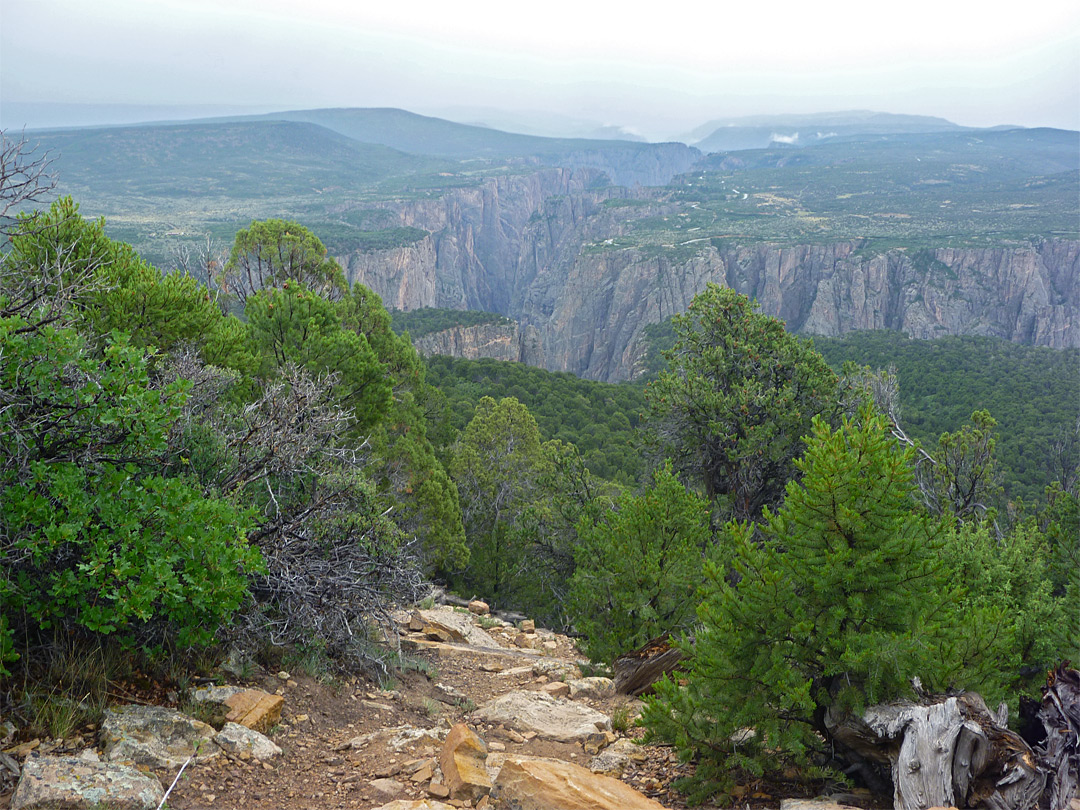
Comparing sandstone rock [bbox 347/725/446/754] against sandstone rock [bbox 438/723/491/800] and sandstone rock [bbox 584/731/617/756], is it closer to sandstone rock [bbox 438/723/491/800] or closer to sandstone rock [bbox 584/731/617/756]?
sandstone rock [bbox 438/723/491/800]

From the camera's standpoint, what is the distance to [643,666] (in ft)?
32.3

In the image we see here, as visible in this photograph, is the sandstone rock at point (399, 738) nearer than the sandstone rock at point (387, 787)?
No

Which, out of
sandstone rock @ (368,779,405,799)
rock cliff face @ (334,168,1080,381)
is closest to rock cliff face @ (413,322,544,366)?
rock cliff face @ (334,168,1080,381)

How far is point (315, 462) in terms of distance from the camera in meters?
9.55

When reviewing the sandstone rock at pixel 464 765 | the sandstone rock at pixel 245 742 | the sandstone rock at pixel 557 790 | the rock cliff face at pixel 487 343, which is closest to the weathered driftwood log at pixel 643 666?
the sandstone rock at pixel 464 765

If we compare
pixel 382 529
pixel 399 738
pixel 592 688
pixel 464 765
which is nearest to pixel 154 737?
pixel 399 738

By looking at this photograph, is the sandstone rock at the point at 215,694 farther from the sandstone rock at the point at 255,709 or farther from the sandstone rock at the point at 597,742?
the sandstone rock at the point at 597,742

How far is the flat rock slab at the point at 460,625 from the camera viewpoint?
1376cm

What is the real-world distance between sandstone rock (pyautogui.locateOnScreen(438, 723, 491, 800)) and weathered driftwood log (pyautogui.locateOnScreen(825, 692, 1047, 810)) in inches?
120

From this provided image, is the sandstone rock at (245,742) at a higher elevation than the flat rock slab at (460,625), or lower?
higher

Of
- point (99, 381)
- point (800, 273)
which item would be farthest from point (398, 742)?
point (800, 273)

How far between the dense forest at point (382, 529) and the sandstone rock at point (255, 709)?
0.57 m

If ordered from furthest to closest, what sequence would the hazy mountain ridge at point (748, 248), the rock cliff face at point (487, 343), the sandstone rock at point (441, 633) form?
1. the hazy mountain ridge at point (748, 248)
2. the rock cliff face at point (487, 343)
3. the sandstone rock at point (441, 633)

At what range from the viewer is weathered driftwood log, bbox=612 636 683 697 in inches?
375
